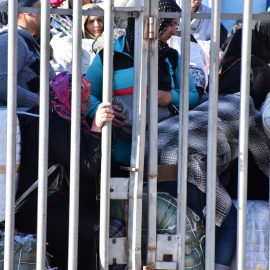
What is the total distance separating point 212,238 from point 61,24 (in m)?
3.99

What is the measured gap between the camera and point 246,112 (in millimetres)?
2635

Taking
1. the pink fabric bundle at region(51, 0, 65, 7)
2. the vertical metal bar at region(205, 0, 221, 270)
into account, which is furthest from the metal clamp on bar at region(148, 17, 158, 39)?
the pink fabric bundle at region(51, 0, 65, 7)

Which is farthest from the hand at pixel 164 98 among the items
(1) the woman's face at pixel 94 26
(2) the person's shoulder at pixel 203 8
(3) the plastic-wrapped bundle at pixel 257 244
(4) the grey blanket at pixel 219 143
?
(2) the person's shoulder at pixel 203 8

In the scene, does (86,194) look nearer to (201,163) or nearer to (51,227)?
(51,227)

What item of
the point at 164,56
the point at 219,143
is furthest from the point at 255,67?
the point at 219,143

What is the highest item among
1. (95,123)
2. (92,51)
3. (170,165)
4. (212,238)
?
(92,51)

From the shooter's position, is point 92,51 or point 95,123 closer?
point 95,123

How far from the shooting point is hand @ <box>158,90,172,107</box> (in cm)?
333

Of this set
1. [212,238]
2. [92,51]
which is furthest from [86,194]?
[92,51]

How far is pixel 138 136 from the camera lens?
2676mm

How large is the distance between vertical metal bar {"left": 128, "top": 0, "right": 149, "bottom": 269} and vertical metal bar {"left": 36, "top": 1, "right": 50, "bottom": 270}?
0.40 m

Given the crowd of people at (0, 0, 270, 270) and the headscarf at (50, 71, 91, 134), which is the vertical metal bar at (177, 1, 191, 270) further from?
the headscarf at (50, 71, 91, 134)

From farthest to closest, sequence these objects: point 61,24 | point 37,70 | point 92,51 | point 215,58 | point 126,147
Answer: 1. point 61,24
2. point 92,51
3. point 37,70
4. point 126,147
5. point 215,58

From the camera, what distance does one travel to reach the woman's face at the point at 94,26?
564 cm
